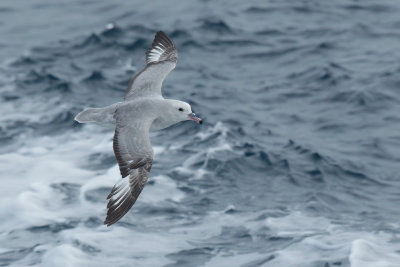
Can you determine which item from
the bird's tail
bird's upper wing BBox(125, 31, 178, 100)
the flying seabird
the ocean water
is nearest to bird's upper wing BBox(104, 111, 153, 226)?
the flying seabird

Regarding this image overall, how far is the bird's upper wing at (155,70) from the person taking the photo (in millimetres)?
13531

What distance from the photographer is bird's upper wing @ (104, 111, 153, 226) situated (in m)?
11.6

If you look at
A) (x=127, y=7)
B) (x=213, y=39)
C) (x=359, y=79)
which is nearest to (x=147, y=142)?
(x=359, y=79)

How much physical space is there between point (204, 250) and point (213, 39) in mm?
9807

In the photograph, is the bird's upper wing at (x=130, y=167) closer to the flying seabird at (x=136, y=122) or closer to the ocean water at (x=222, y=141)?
A: the flying seabird at (x=136, y=122)

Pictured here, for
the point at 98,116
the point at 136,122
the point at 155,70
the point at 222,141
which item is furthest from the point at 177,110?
the point at 222,141

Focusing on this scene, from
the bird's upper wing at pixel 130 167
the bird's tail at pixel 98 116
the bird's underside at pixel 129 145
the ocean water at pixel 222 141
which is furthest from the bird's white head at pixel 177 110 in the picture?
the ocean water at pixel 222 141

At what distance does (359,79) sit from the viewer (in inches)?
815

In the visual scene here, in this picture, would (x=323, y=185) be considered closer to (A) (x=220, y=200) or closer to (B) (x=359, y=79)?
(A) (x=220, y=200)

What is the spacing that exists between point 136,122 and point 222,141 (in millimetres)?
6350

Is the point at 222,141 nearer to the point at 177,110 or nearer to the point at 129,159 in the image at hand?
the point at 177,110

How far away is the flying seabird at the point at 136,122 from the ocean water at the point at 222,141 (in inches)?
135

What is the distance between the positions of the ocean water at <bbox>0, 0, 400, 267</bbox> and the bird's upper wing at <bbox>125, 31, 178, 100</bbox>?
11.0ft

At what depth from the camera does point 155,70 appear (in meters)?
14.1
